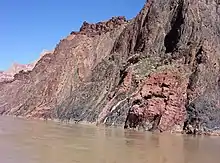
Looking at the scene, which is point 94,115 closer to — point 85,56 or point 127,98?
point 127,98

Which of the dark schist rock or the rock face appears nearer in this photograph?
the rock face

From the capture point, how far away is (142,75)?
59.2 metres

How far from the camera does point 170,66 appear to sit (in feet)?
178

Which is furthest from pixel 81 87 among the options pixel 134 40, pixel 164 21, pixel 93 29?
pixel 93 29

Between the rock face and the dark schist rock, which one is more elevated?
the dark schist rock

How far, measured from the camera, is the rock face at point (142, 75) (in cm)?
4841

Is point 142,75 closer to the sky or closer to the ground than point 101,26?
closer to the ground

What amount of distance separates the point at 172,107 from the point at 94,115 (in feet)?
65.8

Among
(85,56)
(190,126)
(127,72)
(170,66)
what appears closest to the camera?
(190,126)

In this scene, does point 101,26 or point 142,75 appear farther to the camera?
point 101,26

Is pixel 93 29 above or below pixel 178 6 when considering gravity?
above

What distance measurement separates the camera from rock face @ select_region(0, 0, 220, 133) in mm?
48406

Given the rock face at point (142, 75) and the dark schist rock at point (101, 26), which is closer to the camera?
the rock face at point (142, 75)

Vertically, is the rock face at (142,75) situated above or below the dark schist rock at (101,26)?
below
